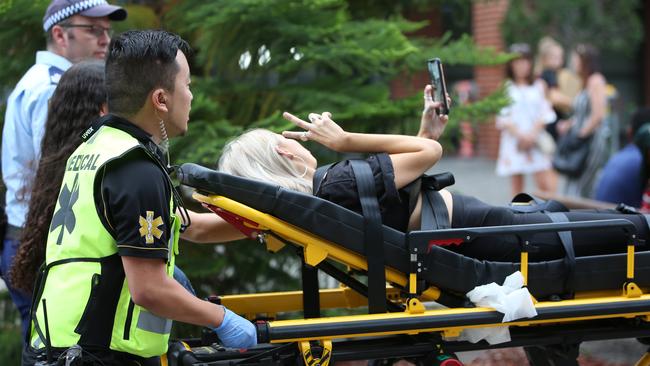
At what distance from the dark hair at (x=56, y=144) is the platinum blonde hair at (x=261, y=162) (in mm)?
561

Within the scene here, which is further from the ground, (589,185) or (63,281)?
(63,281)

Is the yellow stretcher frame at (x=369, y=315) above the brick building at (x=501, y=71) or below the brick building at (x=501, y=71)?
above

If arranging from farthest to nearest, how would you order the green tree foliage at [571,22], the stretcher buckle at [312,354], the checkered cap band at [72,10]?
the green tree foliage at [571,22] < the checkered cap band at [72,10] < the stretcher buckle at [312,354]

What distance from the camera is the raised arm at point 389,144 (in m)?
3.51

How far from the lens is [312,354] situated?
10.6 feet

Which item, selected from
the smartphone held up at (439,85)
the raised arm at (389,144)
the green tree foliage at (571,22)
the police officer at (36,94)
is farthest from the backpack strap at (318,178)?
the green tree foliage at (571,22)

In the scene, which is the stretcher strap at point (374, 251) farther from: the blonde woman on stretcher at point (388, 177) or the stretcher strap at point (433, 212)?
the stretcher strap at point (433, 212)

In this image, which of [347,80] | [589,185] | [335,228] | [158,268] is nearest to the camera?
[158,268]

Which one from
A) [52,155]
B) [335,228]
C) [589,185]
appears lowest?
[589,185]

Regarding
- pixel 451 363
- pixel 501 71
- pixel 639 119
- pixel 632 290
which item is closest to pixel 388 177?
pixel 451 363

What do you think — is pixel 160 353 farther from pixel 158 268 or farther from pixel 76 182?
pixel 76 182

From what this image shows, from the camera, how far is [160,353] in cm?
294

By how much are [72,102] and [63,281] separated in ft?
3.37

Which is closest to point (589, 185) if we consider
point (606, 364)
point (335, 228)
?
point (606, 364)
